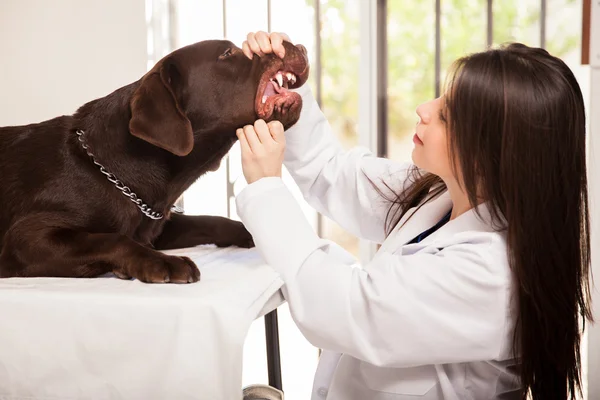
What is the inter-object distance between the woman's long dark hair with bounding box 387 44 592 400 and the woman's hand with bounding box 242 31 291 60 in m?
0.35

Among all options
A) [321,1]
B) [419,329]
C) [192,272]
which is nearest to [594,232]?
[419,329]

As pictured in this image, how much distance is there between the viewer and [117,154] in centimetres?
122

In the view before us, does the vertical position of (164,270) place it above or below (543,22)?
below

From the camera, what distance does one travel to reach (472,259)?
3.33ft

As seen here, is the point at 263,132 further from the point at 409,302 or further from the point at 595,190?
the point at 595,190

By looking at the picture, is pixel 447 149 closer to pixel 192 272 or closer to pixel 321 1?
pixel 192 272

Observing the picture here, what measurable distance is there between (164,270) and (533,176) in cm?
58

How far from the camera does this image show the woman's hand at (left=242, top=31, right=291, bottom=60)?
51.1 inches

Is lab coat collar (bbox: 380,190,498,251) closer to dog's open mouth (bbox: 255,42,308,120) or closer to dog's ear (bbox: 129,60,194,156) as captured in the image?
dog's open mouth (bbox: 255,42,308,120)

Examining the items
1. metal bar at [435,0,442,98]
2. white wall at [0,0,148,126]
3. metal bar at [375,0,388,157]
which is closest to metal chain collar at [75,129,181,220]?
white wall at [0,0,148,126]

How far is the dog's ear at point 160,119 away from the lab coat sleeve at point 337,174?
13.9 inches

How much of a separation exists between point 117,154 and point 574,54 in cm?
258

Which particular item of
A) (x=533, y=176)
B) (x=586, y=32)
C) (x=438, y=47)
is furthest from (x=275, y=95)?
(x=438, y=47)

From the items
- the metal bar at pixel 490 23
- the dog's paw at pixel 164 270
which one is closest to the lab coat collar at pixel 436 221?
the dog's paw at pixel 164 270
